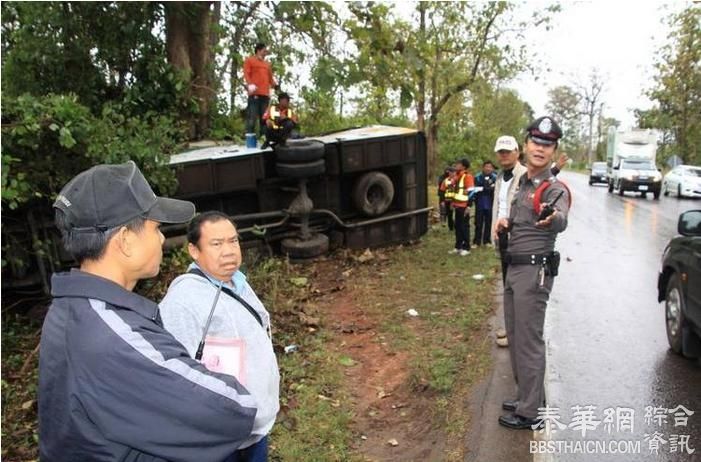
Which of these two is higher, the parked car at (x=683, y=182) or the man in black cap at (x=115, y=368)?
the man in black cap at (x=115, y=368)

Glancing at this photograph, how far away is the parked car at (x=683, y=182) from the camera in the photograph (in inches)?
870

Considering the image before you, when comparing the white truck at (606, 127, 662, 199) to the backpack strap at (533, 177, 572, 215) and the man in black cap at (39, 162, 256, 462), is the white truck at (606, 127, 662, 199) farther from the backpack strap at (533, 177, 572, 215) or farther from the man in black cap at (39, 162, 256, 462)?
the man in black cap at (39, 162, 256, 462)

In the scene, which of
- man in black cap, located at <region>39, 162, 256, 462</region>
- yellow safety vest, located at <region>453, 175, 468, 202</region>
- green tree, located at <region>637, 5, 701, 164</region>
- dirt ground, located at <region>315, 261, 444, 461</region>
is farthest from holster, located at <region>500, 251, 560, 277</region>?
green tree, located at <region>637, 5, 701, 164</region>

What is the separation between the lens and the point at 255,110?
31.3 feet

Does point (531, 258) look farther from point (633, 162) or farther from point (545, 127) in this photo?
point (633, 162)

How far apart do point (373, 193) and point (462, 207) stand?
61.1 inches

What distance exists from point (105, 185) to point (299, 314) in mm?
4894

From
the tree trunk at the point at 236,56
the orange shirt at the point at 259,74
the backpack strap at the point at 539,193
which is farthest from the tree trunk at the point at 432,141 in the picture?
the backpack strap at the point at 539,193

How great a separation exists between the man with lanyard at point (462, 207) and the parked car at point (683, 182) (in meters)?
14.8

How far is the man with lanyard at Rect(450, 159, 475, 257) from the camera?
391 inches

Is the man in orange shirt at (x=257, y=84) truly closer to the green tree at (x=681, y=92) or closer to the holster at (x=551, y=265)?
the holster at (x=551, y=265)

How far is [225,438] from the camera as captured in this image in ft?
4.85

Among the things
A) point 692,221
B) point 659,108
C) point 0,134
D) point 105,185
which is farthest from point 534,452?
point 659,108

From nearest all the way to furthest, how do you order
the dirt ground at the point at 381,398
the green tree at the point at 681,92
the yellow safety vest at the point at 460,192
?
the dirt ground at the point at 381,398, the yellow safety vest at the point at 460,192, the green tree at the point at 681,92
